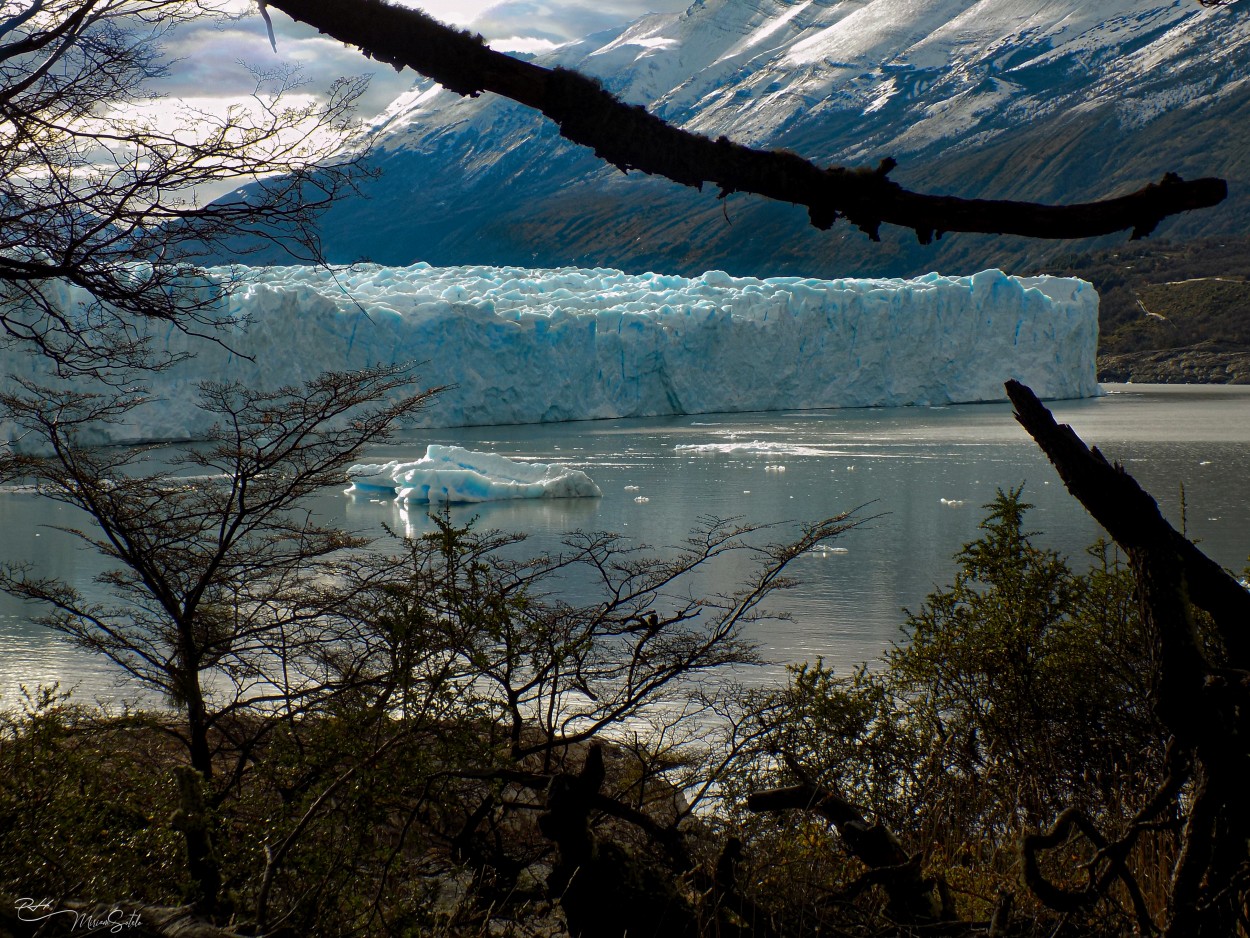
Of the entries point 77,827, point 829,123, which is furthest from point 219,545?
point 829,123

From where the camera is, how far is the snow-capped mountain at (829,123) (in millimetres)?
80438

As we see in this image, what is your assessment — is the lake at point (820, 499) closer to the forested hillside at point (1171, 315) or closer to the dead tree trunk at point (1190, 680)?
the dead tree trunk at point (1190, 680)

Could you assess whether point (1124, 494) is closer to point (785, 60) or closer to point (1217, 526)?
point (1217, 526)

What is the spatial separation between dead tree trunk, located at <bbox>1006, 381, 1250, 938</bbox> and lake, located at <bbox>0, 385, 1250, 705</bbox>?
331 centimetres

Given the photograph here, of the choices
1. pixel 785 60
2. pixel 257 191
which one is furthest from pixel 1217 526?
→ pixel 785 60

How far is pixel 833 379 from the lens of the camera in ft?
83.8

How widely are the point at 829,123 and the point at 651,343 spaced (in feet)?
314

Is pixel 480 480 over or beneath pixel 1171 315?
beneath

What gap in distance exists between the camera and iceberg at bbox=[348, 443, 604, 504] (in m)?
12.5

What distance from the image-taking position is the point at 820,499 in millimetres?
11859

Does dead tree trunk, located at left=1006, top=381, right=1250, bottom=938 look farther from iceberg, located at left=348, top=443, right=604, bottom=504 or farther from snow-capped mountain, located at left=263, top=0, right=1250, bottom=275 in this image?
snow-capped mountain, located at left=263, top=0, right=1250, bottom=275

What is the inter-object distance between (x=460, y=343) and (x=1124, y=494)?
68.6 ft

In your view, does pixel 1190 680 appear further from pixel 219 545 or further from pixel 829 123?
pixel 829 123

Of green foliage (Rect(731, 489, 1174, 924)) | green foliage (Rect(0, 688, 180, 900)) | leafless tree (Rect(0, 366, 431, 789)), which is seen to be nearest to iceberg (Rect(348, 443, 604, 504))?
leafless tree (Rect(0, 366, 431, 789))
